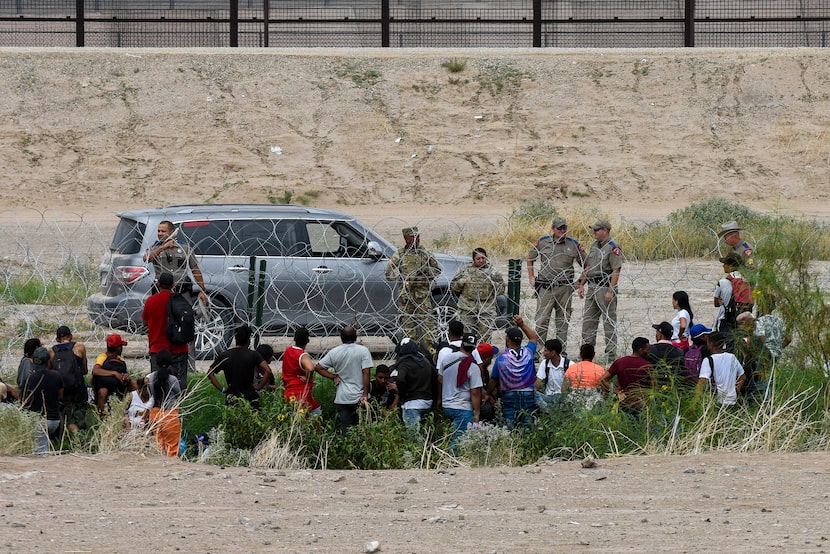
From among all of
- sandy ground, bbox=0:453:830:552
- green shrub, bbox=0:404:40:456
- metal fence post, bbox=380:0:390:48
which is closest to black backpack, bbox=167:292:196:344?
green shrub, bbox=0:404:40:456

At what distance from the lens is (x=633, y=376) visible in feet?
34.1

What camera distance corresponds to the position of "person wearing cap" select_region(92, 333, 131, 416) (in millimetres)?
10539

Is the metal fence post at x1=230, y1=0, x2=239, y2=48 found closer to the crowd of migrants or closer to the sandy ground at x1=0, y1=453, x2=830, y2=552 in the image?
the crowd of migrants

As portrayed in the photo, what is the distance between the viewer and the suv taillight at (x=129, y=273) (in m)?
12.8

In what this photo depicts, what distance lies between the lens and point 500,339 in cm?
1427

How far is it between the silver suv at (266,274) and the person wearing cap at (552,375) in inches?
57.3

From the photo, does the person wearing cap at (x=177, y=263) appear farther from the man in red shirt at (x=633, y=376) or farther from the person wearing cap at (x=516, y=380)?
the man in red shirt at (x=633, y=376)

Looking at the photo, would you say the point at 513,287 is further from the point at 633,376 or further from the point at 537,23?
the point at 537,23

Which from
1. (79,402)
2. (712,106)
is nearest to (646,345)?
(79,402)

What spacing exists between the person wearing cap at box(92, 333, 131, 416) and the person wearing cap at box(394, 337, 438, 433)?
2153 millimetres

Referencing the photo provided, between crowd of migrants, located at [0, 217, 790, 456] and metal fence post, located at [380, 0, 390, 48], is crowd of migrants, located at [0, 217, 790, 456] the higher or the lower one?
the lower one

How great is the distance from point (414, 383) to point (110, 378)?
7.80ft

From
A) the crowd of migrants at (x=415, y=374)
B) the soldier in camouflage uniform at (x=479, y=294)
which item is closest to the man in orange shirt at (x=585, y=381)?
the crowd of migrants at (x=415, y=374)

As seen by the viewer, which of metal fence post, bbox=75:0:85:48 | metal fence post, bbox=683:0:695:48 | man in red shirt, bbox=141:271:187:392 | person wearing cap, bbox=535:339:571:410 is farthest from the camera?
metal fence post, bbox=683:0:695:48
